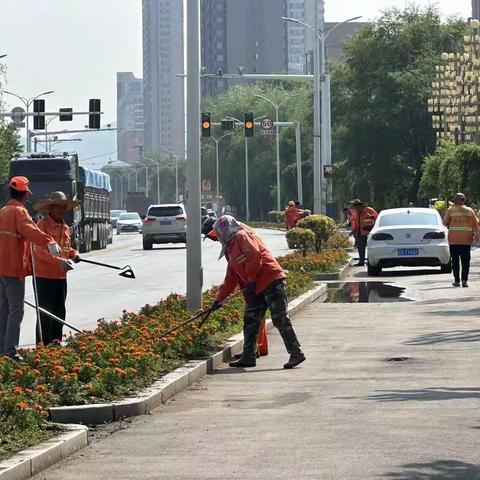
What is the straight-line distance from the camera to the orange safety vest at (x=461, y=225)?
27375 millimetres

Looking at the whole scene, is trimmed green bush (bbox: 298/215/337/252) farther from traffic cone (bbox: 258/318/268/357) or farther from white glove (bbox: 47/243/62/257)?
white glove (bbox: 47/243/62/257)

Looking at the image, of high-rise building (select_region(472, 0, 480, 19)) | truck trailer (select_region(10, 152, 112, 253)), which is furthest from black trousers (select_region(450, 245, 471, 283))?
high-rise building (select_region(472, 0, 480, 19))

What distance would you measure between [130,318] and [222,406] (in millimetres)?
5917

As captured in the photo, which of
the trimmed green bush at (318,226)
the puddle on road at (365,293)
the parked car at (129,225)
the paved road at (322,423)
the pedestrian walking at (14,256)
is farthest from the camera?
the parked car at (129,225)

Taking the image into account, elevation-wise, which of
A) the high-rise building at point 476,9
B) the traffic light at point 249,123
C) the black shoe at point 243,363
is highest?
the high-rise building at point 476,9

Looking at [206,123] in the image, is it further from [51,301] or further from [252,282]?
[252,282]

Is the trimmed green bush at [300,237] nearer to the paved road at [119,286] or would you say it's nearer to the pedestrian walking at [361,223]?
the pedestrian walking at [361,223]

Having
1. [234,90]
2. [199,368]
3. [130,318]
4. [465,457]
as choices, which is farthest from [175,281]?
[234,90]

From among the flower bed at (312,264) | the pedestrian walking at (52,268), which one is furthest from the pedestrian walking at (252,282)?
the flower bed at (312,264)

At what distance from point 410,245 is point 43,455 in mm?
24583

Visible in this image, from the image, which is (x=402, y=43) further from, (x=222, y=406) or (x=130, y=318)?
(x=222, y=406)

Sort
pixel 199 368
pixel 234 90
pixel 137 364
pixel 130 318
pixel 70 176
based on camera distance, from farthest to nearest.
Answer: pixel 234 90, pixel 70 176, pixel 130 318, pixel 199 368, pixel 137 364

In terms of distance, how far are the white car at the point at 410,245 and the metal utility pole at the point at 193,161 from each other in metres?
14.3

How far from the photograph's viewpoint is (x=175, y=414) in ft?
36.8
